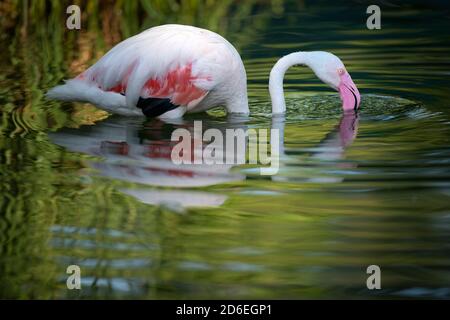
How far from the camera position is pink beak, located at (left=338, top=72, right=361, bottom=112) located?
751 centimetres

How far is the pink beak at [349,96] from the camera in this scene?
7.51 meters

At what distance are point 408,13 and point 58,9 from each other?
12.2 feet

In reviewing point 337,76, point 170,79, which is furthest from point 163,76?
point 337,76

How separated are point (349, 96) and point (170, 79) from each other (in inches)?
47.4

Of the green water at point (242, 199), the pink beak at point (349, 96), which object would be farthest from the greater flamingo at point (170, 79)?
the green water at point (242, 199)

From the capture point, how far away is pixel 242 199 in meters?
5.48

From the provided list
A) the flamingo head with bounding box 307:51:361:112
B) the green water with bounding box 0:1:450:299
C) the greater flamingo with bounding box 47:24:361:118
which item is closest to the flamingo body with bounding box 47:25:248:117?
the greater flamingo with bounding box 47:24:361:118

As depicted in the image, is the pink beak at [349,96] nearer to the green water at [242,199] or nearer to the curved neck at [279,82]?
the green water at [242,199]

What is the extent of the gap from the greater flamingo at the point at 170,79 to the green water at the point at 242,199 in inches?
5.2

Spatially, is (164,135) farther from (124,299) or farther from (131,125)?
(124,299)

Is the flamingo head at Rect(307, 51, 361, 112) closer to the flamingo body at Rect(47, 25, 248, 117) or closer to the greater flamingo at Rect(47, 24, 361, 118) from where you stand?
the greater flamingo at Rect(47, 24, 361, 118)

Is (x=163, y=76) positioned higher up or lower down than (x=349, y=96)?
higher up

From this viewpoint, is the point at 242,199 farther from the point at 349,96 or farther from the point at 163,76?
the point at 349,96

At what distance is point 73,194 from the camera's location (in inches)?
221
